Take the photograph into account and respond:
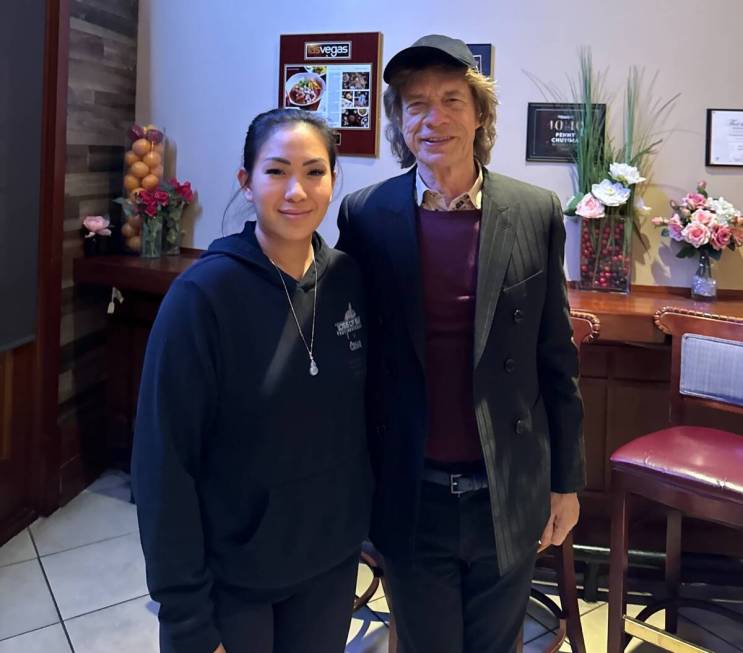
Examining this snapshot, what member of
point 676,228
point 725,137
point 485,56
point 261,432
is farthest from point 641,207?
point 261,432

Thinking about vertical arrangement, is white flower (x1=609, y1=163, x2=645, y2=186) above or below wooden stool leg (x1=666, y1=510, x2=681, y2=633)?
above

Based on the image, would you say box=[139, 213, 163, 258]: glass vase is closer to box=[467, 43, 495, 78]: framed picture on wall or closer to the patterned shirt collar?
box=[467, 43, 495, 78]: framed picture on wall

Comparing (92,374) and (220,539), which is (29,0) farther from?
(220,539)

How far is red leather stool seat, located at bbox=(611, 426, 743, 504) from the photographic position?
173 cm

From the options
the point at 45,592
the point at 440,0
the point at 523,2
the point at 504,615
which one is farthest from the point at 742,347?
the point at 45,592

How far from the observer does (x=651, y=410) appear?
8.33ft

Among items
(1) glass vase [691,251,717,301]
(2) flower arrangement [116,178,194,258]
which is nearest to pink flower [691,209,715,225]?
(1) glass vase [691,251,717,301]

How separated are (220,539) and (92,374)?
2327 mm

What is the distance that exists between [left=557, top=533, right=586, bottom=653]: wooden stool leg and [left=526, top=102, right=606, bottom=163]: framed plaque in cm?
138

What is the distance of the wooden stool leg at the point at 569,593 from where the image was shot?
2.05 meters

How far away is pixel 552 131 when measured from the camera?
8.75 ft

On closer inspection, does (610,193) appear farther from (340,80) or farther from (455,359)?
(455,359)

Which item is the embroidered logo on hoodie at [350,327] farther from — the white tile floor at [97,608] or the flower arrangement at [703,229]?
the flower arrangement at [703,229]

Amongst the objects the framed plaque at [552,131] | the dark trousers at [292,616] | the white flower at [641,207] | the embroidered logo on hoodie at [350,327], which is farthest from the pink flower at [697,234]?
the dark trousers at [292,616]
